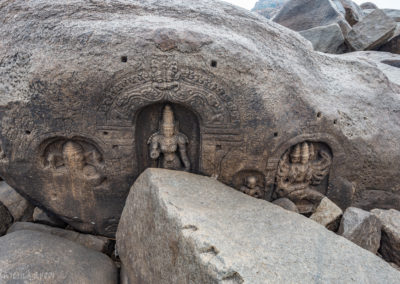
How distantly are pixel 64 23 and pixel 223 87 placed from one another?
135 cm

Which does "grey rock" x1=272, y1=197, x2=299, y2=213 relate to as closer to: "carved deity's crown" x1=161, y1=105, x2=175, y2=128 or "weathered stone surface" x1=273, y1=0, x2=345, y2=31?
"carved deity's crown" x1=161, y1=105, x2=175, y2=128

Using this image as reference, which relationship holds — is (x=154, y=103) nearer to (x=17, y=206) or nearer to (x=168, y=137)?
(x=168, y=137)

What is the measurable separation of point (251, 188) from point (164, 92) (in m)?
1.21

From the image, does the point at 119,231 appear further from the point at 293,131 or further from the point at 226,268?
the point at 293,131

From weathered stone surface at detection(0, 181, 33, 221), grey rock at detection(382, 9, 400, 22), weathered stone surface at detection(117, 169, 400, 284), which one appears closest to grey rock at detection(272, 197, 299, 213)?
→ weathered stone surface at detection(117, 169, 400, 284)

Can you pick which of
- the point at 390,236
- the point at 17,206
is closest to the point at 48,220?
the point at 17,206

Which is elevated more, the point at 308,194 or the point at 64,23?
the point at 64,23

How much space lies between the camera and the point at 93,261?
197 cm

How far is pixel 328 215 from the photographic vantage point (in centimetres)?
228

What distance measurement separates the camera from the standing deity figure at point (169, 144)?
2100mm

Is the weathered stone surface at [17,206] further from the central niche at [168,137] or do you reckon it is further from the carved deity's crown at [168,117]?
the carved deity's crown at [168,117]

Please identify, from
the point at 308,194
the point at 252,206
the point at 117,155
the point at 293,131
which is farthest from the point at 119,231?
the point at 308,194

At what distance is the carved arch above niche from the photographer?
1.88 metres

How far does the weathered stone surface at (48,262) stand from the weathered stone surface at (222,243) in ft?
0.95
